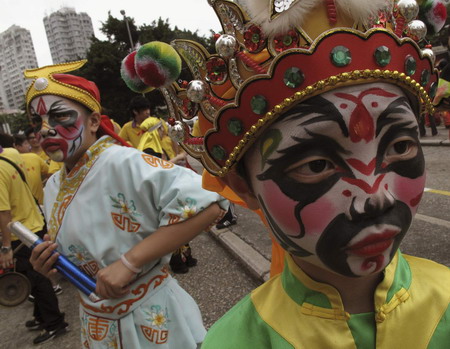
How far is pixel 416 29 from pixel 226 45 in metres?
0.44

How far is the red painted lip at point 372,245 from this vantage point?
0.71 metres

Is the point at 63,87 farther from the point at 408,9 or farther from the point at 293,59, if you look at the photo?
the point at 408,9

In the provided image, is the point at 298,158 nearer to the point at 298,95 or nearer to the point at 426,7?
the point at 298,95

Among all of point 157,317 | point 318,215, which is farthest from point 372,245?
point 157,317

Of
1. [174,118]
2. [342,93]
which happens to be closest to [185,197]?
[174,118]

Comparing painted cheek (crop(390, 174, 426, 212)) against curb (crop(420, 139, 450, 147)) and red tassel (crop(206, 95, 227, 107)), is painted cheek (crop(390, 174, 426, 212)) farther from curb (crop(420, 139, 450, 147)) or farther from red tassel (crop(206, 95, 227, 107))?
curb (crop(420, 139, 450, 147))

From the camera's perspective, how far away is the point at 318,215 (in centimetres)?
74

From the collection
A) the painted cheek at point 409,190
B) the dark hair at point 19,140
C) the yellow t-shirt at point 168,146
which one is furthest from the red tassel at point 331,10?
the dark hair at point 19,140

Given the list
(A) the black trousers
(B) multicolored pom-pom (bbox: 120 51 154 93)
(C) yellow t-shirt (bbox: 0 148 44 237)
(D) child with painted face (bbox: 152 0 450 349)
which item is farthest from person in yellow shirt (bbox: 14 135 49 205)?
(D) child with painted face (bbox: 152 0 450 349)

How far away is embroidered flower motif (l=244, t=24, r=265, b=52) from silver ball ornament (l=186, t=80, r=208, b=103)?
0.16m

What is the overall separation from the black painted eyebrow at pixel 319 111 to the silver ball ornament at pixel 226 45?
21 cm

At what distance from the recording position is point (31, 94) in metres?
1.68

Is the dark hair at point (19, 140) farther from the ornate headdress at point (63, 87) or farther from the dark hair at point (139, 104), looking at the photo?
the ornate headdress at point (63, 87)

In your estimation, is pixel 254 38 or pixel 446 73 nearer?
pixel 254 38
